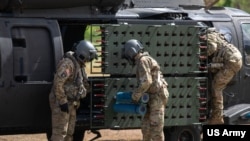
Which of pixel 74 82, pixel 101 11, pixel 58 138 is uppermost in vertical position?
pixel 101 11

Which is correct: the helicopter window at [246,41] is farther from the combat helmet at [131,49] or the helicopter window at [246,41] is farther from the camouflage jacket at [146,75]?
the combat helmet at [131,49]

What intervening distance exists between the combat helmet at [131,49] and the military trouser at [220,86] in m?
1.66

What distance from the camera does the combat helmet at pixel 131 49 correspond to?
999cm

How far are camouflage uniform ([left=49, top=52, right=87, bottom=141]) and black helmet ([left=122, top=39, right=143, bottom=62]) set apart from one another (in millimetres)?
630

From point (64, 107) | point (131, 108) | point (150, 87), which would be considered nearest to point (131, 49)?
point (150, 87)

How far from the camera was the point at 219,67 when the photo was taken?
11.3 m

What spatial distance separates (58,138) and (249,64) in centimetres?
369

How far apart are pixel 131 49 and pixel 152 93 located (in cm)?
71

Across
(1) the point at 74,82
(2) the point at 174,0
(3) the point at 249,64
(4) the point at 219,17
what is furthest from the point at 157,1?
(1) the point at 74,82

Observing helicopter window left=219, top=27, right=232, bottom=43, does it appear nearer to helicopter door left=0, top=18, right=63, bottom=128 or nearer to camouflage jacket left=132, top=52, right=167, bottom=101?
camouflage jacket left=132, top=52, right=167, bottom=101

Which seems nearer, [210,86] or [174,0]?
[210,86]

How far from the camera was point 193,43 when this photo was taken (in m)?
10.9

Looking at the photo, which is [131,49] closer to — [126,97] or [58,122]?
[126,97]

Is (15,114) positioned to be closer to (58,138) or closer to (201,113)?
(58,138)
